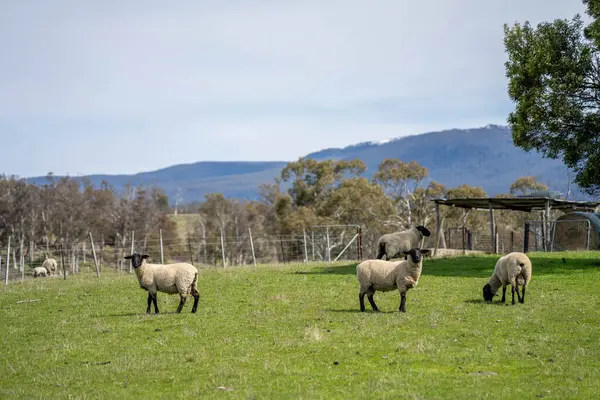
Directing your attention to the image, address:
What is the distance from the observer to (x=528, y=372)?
11.8 metres

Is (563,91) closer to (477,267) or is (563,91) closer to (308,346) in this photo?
(477,267)

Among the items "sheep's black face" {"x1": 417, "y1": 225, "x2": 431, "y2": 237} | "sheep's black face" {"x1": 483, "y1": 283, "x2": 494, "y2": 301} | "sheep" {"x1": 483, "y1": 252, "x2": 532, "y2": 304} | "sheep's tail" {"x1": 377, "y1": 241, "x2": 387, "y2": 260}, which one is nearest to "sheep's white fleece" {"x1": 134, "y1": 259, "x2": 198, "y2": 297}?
"sheep's black face" {"x1": 483, "y1": 283, "x2": 494, "y2": 301}

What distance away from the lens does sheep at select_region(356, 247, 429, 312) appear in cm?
1844

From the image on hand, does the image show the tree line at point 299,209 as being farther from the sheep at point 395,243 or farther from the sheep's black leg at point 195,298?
the sheep's black leg at point 195,298

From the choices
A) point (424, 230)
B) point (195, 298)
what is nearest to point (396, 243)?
point (424, 230)

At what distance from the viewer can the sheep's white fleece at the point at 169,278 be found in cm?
1936

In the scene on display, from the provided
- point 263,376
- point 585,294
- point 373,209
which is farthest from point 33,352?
point 373,209

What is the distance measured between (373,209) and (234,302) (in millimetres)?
57295

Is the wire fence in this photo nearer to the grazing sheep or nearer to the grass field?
the grazing sheep

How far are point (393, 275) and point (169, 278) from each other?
21.3 ft

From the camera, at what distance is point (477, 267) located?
3123 centimetres

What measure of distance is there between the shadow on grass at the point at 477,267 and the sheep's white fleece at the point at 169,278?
12604 millimetres

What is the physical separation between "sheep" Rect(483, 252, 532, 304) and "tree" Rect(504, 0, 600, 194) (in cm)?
1392

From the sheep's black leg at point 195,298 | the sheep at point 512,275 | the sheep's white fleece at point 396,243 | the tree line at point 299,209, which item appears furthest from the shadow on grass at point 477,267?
the tree line at point 299,209
